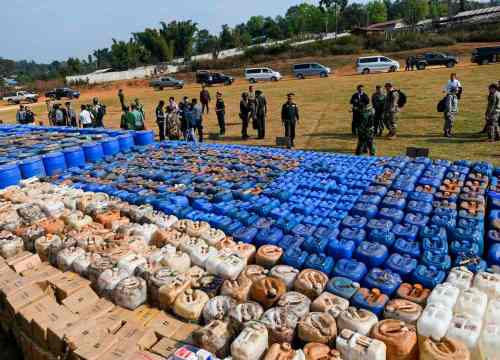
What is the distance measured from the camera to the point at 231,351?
132 inches

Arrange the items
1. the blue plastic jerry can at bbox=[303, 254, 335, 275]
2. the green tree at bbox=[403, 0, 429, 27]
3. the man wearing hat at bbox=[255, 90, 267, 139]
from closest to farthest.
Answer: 1. the blue plastic jerry can at bbox=[303, 254, 335, 275]
2. the man wearing hat at bbox=[255, 90, 267, 139]
3. the green tree at bbox=[403, 0, 429, 27]

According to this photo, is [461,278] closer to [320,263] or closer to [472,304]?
[472,304]

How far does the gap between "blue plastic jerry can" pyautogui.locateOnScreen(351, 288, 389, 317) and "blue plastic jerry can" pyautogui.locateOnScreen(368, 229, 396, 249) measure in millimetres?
1006

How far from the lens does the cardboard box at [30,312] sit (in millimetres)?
3996

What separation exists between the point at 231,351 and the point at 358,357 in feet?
3.49

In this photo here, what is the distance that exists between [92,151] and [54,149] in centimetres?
92

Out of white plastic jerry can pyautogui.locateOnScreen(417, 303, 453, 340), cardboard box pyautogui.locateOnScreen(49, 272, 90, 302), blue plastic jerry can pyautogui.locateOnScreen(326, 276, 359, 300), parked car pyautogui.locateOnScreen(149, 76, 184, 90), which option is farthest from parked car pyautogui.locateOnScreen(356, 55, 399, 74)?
cardboard box pyautogui.locateOnScreen(49, 272, 90, 302)

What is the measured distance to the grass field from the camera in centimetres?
1045

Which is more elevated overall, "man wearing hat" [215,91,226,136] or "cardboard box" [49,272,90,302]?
"man wearing hat" [215,91,226,136]

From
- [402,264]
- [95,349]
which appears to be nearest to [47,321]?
[95,349]

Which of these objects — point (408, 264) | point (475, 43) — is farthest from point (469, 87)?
point (475, 43)

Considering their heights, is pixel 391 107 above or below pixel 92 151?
above

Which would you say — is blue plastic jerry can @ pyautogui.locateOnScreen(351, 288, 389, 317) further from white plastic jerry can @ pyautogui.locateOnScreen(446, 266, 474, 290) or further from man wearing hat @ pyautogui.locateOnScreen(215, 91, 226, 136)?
man wearing hat @ pyautogui.locateOnScreen(215, 91, 226, 136)

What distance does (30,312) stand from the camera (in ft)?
13.3
